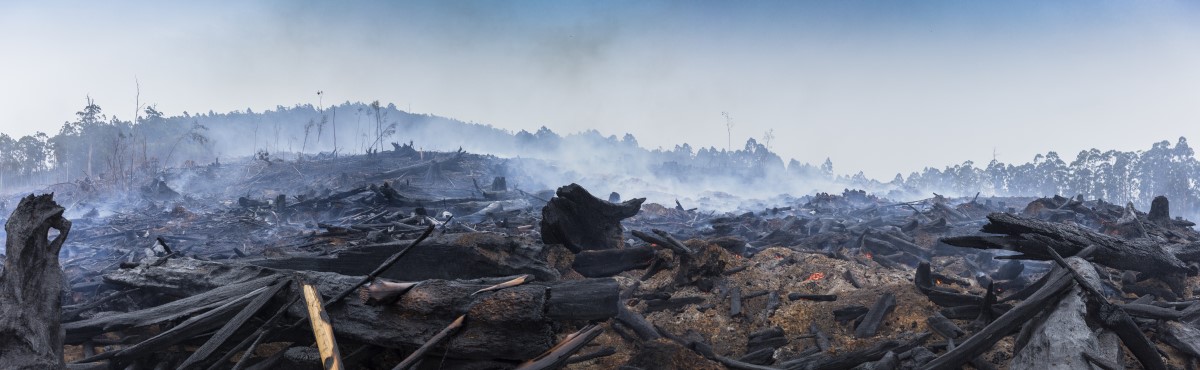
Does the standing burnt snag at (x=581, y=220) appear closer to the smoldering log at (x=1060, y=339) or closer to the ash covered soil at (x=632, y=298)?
the ash covered soil at (x=632, y=298)

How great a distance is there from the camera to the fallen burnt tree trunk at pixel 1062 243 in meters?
4.69

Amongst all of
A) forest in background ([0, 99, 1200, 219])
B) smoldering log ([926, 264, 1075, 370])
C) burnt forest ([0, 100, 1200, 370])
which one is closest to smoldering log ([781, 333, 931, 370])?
burnt forest ([0, 100, 1200, 370])

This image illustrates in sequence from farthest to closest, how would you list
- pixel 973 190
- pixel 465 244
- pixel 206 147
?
1. pixel 973 190
2. pixel 206 147
3. pixel 465 244

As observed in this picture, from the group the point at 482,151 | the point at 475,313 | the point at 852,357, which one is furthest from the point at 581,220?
the point at 482,151

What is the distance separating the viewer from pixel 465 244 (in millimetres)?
5391

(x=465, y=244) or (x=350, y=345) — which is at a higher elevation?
(x=465, y=244)

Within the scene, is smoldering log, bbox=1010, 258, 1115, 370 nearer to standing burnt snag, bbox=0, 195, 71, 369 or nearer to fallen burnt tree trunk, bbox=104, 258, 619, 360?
fallen burnt tree trunk, bbox=104, 258, 619, 360

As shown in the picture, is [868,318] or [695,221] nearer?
[868,318]

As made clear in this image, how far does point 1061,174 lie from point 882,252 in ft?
253

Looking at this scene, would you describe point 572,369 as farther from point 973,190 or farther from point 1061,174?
point 973,190

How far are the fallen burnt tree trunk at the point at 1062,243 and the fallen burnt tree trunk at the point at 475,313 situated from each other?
11.8ft

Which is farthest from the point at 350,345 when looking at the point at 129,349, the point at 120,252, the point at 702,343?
the point at 120,252

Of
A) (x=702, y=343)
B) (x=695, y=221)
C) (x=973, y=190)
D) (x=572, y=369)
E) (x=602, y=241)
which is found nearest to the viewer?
(x=572, y=369)

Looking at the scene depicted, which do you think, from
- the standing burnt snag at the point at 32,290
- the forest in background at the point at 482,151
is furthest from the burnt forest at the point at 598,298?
the forest in background at the point at 482,151
